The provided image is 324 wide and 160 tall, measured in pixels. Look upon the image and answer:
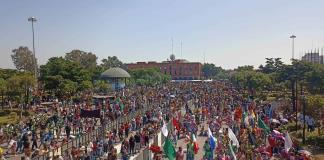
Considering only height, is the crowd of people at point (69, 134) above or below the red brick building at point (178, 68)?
below

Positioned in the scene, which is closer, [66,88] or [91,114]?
[91,114]

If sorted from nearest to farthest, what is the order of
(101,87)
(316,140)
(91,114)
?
1. (316,140)
2. (91,114)
3. (101,87)

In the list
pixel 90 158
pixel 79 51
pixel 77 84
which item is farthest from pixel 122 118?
pixel 79 51

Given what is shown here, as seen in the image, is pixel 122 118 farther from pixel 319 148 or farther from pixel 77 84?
pixel 77 84

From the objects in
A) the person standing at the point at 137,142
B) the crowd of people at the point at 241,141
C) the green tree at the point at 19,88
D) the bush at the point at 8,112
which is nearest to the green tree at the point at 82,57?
the green tree at the point at 19,88

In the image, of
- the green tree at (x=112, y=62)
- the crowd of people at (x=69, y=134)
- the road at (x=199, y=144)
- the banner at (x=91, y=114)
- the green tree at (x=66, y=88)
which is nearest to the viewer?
the crowd of people at (x=69, y=134)

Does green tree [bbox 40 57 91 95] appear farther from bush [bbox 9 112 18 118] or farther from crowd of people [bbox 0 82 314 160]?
crowd of people [bbox 0 82 314 160]

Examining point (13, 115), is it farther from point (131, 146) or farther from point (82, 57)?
point (82, 57)

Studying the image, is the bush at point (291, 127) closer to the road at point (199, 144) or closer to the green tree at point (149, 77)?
the road at point (199, 144)

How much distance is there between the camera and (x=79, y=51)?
123 metres

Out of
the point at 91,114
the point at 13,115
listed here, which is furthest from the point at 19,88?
the point at 91,114

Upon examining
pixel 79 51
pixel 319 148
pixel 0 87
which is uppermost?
pixel 79 51

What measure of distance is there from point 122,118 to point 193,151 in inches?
614

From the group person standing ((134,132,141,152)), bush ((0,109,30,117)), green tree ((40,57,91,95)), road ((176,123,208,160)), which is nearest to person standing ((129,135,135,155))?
person standing ((134,132,141,152))
